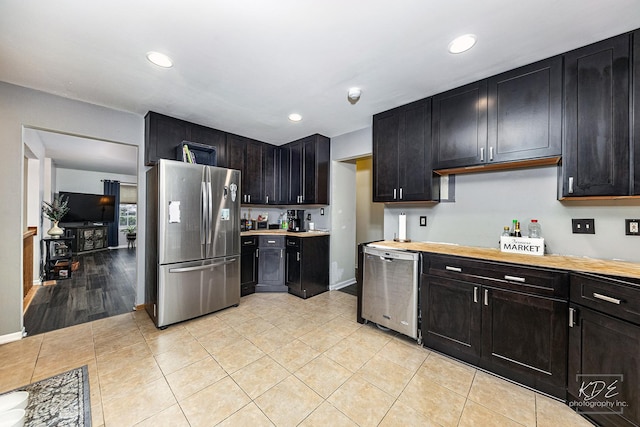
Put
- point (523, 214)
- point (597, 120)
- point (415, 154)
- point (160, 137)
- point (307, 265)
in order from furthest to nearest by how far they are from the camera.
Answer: point (307, 265)
point (160, 137)
point (415, 154)
point (523, 214)
point (597, 120)

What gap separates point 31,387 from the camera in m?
1.71

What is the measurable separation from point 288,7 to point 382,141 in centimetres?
178

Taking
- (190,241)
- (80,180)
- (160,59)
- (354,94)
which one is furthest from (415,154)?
(80,180)

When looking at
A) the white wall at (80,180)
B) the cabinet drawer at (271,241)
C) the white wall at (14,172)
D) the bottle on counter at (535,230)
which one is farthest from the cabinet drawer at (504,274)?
the white wall at (80,180)

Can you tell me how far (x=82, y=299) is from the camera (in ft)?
11.3

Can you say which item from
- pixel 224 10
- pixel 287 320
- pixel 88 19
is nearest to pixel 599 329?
pixel 287 320

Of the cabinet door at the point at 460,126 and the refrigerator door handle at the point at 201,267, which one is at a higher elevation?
the cabinet door at the point at 460,126

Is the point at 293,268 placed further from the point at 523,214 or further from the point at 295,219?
the point at 523,214

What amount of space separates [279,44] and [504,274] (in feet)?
7.75

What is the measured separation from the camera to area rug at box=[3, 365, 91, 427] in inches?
56.7

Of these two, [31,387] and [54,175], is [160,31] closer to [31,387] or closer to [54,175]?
[31,387]

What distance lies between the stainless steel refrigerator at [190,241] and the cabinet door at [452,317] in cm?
230

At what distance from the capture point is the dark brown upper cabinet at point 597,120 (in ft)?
5.27

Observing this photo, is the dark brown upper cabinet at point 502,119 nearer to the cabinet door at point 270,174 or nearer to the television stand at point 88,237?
the cabinet door at point 270,174
